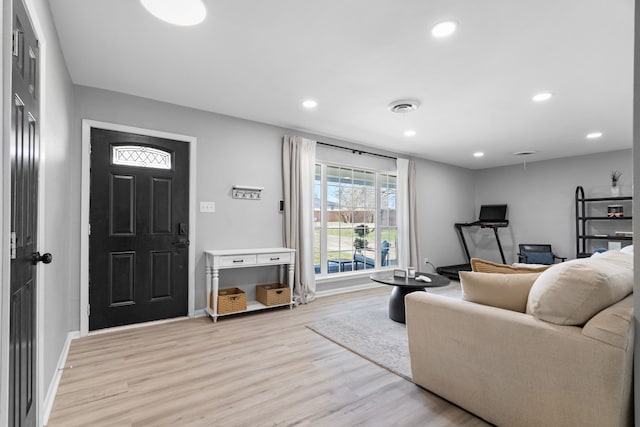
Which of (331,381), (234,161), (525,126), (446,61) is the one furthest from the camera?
(525,126)

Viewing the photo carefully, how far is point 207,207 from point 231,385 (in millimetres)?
2126

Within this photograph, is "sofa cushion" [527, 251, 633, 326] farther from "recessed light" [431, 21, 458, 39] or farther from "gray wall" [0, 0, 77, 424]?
"gray wall" [0, 0, 77, 424]

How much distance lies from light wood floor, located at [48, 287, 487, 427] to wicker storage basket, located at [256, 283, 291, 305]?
2.27 ft

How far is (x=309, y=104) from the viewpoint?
348 cm

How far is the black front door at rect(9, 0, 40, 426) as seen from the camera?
1147mm

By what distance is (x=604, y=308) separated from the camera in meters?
1.42

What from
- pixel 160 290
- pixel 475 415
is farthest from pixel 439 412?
pixel 160 290

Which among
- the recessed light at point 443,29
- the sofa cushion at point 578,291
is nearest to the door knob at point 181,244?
the recessed light at point 443,29

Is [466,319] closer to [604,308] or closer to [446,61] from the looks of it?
[604,308]

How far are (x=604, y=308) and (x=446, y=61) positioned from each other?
6.74 ft

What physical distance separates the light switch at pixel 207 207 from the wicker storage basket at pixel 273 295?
3.78 feet

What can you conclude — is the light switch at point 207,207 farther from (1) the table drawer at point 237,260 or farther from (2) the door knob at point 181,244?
(1) the table drawer at point 237,260

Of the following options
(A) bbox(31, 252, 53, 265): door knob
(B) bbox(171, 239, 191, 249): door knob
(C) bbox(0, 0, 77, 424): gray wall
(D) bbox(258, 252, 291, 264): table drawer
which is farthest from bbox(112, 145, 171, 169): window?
(A) bbox(31, 252, 53, 265): door knob

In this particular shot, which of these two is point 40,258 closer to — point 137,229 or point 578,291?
point 137,229
